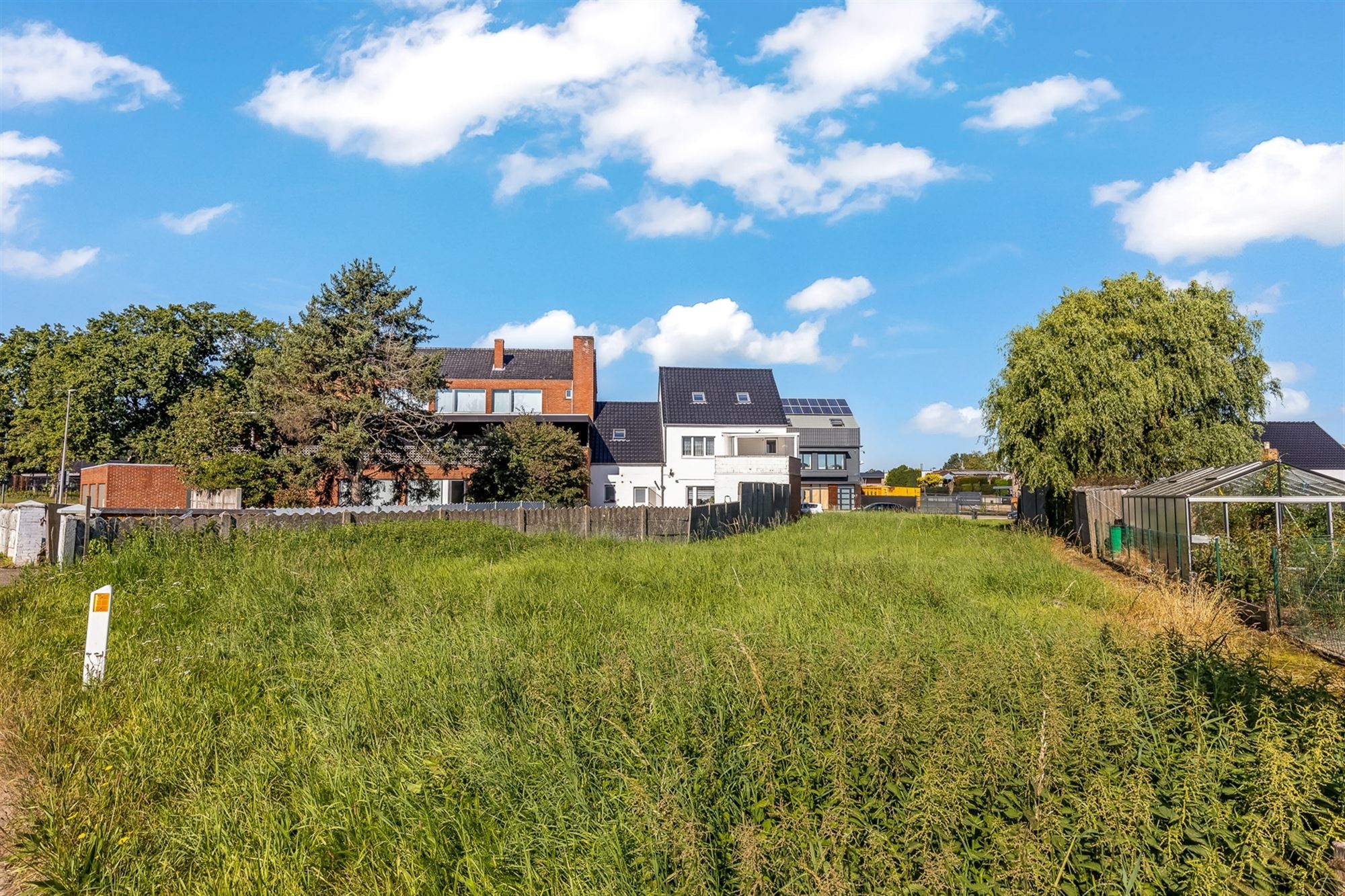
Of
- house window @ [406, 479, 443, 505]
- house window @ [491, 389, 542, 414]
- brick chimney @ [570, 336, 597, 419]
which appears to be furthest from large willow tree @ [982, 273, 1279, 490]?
→ house window @ [491, 389, 542, 414]

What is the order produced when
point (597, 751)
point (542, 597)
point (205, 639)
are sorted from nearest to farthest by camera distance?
point (597, 751), point (205, 639), point (542, 597)

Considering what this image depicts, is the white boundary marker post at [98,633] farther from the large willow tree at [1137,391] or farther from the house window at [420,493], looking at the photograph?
the large willow tree at [1137,391]

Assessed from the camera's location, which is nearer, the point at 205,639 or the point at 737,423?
the point at 205,639

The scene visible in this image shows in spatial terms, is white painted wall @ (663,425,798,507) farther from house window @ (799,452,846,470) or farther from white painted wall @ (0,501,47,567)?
white painted wall @ (0,501,47,567)

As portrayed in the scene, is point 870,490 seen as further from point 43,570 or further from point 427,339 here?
point 43,570

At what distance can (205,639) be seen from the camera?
23.1ft

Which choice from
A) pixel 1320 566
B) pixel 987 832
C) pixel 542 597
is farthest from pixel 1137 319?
pixel 987 832

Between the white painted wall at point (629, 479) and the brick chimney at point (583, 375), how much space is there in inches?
130

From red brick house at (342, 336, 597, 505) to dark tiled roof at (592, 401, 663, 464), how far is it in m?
1.47

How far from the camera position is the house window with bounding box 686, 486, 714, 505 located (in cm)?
4106

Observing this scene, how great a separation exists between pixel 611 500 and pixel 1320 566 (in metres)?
35.3

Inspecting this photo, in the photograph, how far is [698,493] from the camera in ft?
137

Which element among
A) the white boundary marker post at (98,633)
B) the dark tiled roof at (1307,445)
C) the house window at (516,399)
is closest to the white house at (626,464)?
the house window at (516,399)

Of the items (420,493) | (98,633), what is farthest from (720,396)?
(98,633)
